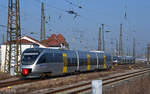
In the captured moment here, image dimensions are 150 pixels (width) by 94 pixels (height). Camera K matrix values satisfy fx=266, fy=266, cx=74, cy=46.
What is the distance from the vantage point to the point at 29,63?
22250 mm

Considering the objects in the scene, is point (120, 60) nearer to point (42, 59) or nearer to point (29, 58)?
point (42, 59)

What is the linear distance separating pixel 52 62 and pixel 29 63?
2605 mm

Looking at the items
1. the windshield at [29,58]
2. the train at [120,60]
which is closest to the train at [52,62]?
the windshield at [29,58]

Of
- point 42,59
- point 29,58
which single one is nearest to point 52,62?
point 42,59

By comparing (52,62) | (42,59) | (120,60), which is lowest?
(120,60)

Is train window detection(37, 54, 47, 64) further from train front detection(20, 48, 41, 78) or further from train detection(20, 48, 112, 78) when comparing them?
train front detection(20, 48, 41, 78)

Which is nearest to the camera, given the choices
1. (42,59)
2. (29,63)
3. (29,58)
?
(29,63)

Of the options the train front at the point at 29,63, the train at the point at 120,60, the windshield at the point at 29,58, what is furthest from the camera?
the train at the point at 120,60

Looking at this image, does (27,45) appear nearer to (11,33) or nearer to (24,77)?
(11,33)

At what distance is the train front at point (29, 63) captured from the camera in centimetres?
2195

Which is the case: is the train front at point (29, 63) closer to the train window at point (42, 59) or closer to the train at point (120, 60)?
the train window at point (42, 59)

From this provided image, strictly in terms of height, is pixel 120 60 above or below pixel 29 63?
below

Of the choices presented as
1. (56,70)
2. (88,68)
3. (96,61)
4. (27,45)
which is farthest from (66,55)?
(27,45)

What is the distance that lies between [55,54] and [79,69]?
6573 millimetres
